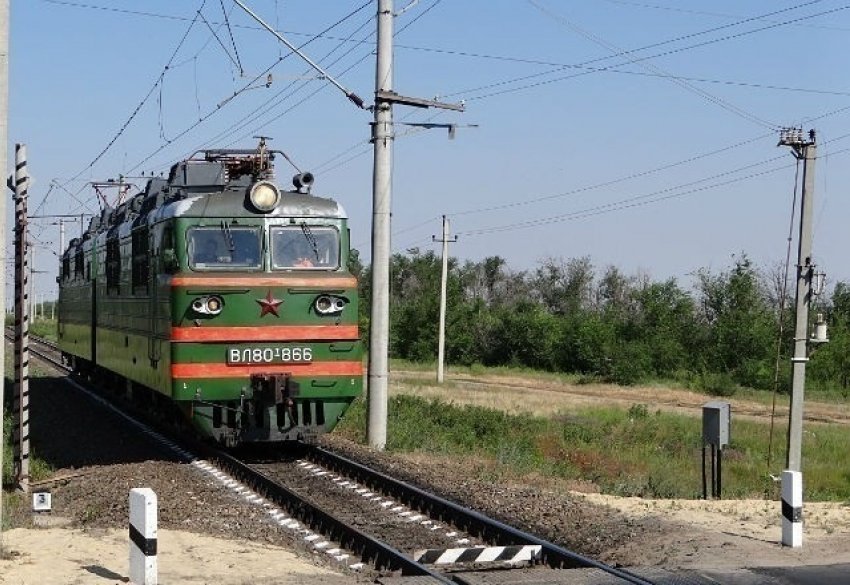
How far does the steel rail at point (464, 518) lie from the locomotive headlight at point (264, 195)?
3449 millimetres

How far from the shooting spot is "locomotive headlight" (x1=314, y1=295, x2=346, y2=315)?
1518 cm

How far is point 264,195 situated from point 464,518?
5735mm

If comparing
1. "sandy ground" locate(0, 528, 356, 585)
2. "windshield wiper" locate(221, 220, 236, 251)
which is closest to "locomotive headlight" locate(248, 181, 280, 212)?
"windshield wiper" locate(221, 220, 236, 251)

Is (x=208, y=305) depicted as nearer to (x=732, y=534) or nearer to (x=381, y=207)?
(x=381, y=207)

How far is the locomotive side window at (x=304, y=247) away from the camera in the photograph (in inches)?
601

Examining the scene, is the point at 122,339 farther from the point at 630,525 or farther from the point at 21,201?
the point at 630,525

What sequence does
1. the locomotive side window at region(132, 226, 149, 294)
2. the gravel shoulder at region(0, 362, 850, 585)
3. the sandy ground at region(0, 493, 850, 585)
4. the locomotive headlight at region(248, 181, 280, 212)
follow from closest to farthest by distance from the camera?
the sandy ground at region(0, 493, 850, 585) → the gravel shoulder at region(0, 362, 850, 585) → the locomotive headlight at region(248, 181, 280, 212) → the locomotive side window at region(132, 226, 149, 294)

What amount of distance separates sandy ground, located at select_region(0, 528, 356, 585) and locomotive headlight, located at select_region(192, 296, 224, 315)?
4213mm

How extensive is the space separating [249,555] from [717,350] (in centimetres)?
5600

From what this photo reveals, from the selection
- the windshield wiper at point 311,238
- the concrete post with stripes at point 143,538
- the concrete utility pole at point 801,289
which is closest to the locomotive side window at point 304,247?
the windshield wiper at point 311,238

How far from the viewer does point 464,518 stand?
450 inches

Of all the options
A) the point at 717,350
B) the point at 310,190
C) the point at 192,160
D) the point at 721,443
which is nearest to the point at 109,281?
the point at 192,160

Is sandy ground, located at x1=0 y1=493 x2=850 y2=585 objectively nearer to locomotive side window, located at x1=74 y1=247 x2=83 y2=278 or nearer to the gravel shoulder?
the gravel shoulder

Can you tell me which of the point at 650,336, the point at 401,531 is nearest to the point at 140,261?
the point at 401,531
